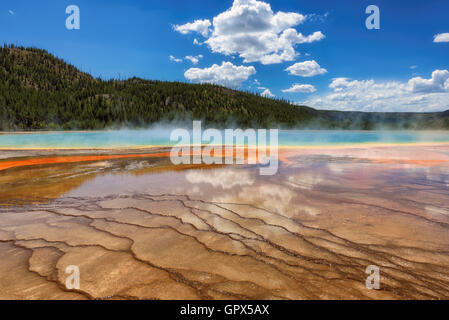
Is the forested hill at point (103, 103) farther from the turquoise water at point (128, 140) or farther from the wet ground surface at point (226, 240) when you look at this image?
the wet ground surface at point (226, 240)

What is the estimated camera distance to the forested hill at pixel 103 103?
8869 centimetres

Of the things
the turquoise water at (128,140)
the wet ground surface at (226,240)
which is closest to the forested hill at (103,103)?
the turquoise water at (128,140)

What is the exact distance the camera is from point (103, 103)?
347 ft

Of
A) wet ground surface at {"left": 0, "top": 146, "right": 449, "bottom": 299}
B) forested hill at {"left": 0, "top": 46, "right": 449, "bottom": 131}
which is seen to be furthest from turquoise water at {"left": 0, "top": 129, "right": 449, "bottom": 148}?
forested hill at {"left": 0, "top": 46, "right": 449, "bottom": 131}

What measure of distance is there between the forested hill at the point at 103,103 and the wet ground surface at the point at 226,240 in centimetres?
9627

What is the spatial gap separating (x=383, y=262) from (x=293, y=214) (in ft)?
6.30

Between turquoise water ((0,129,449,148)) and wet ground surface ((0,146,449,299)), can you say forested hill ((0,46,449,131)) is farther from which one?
wet ground surface ((0,146,449,299))

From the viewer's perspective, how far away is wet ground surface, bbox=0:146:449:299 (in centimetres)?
261

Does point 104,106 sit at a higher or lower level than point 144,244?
higher

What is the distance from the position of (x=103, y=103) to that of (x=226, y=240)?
119694 millimetres

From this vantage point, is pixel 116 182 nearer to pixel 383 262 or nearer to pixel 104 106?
pixel 383 262

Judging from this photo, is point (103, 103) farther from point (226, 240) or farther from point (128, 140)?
point (226, 240)

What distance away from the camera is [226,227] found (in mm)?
4273
